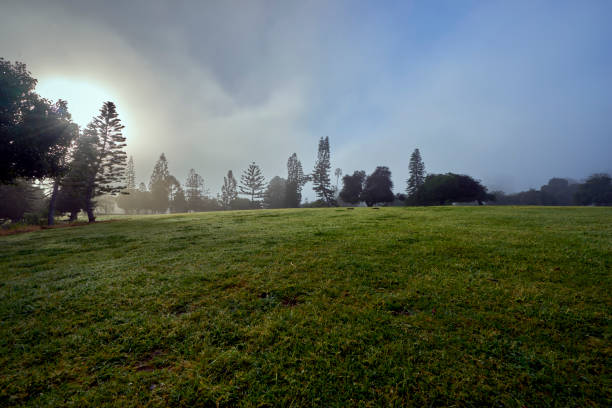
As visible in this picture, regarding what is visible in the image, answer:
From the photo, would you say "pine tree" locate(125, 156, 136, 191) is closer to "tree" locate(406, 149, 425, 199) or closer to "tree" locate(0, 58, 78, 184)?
"tree" locate(0, 58, 78, 184)

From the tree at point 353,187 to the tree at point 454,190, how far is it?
1705 cm

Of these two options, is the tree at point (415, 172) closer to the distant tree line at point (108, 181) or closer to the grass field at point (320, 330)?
Result: the distant tree line at point (108, 181)

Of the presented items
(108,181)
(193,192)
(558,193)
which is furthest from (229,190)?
(558,193)

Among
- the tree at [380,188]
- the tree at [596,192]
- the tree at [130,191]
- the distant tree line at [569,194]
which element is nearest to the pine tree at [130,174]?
the tree at [130,191]

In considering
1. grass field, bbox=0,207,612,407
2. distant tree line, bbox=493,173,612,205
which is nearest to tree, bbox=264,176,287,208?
distant tree line, bbox=493,173,612,205

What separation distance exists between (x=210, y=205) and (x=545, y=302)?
93.7 m

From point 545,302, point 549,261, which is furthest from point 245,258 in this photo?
point 549,261

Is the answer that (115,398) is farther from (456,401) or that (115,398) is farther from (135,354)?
(456,401)

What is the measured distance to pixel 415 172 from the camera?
65500mm

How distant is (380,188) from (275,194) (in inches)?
1528

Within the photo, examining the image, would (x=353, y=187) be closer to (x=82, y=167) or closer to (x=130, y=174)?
(x=82, y=167)

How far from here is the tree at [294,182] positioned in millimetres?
69494

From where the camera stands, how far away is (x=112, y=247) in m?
9.96

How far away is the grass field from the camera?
2488 millimetres
